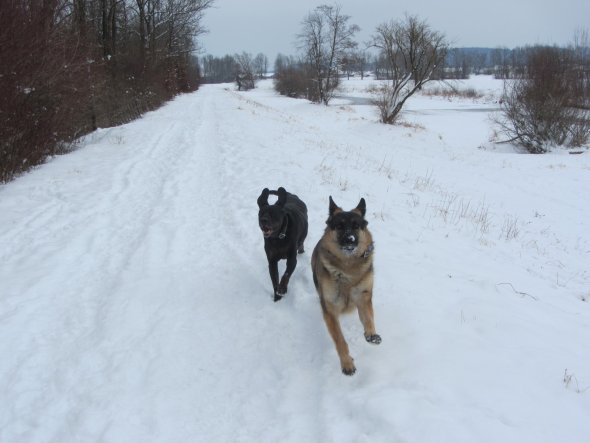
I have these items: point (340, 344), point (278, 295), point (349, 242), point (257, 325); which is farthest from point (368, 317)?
point (278, 295)

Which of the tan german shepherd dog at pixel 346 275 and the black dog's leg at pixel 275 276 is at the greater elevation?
the tan german shepherd dog at pixel 346 275

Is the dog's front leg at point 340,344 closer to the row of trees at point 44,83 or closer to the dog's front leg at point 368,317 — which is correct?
the dog's front leg at point 368,317

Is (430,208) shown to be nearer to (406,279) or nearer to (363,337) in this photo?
(406,279)

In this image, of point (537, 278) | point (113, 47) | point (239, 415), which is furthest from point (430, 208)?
point (113, 47)

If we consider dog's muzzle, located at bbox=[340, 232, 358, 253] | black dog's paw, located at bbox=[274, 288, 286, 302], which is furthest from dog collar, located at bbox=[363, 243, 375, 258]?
black dog's paw, located at bbox=[274, 288, 286, 302]

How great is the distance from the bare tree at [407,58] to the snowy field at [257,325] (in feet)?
72.0

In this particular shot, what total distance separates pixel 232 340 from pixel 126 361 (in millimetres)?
1002

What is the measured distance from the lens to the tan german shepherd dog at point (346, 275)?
3744mm

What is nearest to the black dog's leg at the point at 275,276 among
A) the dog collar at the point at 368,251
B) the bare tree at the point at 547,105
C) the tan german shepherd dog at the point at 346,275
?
the tan german shepherd dog at the point at 346,275

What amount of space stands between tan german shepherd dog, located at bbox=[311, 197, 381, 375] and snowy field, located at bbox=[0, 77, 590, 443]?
0.34m

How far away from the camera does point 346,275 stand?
12.4ft

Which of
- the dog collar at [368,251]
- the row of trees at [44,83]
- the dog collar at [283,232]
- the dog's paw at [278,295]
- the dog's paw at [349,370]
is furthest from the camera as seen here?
the row of trees at [44,83]

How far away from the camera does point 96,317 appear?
4.53 meters

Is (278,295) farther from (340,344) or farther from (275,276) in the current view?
(340,344)
